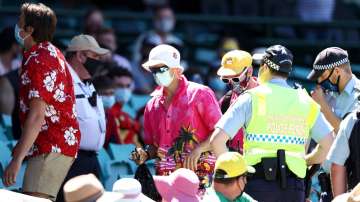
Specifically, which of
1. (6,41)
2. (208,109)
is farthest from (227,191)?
(6,41)

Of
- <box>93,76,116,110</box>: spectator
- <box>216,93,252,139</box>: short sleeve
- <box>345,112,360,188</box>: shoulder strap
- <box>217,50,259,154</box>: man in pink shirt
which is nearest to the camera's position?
<box>345,112,360,188</box>: shoulder strap

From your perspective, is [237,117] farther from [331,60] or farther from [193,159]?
[331,60]

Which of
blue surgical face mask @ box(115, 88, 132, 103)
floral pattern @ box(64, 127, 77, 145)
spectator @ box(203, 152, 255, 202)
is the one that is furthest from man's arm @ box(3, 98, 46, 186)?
blue surgical face mask @ box(115, 88, 132, 103)

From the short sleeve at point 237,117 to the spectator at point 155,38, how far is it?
545cm

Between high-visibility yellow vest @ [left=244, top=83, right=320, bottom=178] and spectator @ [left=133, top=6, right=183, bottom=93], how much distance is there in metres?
5.43

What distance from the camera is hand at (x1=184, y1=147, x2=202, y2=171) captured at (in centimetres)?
808

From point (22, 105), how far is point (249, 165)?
1.55 meters

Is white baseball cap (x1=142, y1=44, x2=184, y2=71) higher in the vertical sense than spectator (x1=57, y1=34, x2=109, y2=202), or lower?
higher

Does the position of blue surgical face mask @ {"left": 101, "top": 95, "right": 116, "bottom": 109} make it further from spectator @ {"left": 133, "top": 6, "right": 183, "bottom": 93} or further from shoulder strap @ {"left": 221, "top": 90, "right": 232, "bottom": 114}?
spectator @ {"left": 133, "top": 6, "right": 183, "bottom": 93}

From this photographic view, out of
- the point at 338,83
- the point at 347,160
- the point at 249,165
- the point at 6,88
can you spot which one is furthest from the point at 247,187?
the point at 6,88

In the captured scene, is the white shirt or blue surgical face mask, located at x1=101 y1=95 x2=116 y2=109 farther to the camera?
blue surgical face mask, located at x1=101 y1=95 x2=116 y2=109

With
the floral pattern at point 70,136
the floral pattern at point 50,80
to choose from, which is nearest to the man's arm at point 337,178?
the floral pattern at point 70,136

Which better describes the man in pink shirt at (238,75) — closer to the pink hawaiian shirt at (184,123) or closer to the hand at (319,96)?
the pink hawaiian shirt at (184,123)

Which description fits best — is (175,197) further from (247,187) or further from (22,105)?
(22,105)
